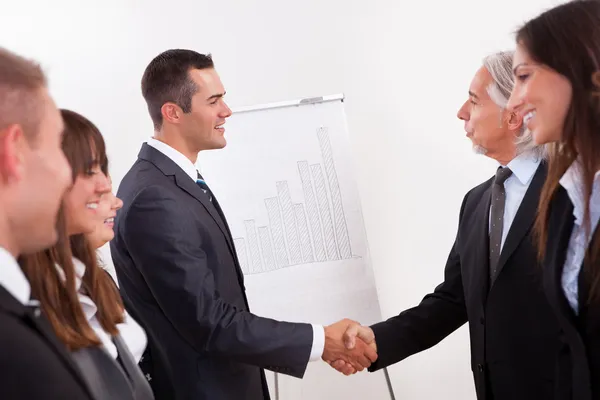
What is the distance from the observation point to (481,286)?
193cm

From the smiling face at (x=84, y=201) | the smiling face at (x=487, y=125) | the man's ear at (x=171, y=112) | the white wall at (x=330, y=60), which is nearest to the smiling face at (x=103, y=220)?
the smiling face at (x=84, y=201)

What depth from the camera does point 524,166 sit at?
1988 millimetres

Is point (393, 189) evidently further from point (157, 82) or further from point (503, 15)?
point (157, 82)

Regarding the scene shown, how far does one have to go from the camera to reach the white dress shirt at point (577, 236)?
1408 millimetres

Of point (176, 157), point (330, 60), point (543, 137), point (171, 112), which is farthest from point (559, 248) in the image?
point (330, 60)

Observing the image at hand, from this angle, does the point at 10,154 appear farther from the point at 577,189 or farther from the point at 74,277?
the point at 577,189

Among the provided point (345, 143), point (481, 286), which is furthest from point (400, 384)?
point (481, 286)

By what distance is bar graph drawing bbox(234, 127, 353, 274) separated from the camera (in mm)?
2934

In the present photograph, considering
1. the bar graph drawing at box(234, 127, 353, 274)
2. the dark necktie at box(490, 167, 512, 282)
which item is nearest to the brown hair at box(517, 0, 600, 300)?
the dark necktie at box(490, 167, 512, 282)

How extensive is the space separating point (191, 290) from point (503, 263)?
91 cm

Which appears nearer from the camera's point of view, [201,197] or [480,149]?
[201,197]

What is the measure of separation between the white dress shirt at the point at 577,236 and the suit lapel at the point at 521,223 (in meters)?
0.35

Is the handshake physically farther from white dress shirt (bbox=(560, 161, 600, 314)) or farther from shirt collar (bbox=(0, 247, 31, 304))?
shirt collar (bbox=(0, 247, 31, 304))

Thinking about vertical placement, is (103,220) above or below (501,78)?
below
